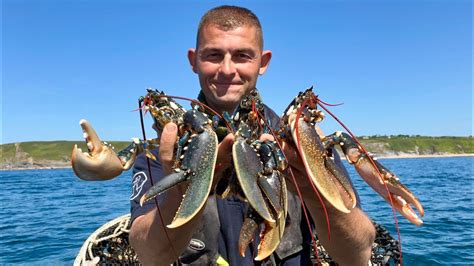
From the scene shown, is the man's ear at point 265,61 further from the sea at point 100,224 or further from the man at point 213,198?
the sea at point 100,224

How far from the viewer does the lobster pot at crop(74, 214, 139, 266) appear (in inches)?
209

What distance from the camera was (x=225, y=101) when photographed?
11.2 feet

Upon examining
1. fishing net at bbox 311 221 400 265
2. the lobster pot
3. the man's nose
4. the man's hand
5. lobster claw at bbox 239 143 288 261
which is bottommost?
the lobster pot

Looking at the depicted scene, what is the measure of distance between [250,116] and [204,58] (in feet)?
3.05

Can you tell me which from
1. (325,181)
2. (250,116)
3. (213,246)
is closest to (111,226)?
(213,246)

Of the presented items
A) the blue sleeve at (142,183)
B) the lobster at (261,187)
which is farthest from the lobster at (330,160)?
the blue sleeve at (142,183)

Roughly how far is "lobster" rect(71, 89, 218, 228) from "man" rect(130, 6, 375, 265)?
0.80 feet

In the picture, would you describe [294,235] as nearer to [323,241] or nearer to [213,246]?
[323,241]

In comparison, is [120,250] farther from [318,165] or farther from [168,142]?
[318,165]

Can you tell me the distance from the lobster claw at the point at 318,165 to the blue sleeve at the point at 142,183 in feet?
4.70

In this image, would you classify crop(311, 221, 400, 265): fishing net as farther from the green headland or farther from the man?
the green headland

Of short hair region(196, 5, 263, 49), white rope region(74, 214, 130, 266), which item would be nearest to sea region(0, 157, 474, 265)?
white rope region(74, 214, 130, 266)

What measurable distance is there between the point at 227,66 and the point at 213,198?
130cm

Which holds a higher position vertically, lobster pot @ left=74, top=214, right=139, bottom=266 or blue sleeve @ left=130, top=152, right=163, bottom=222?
blue sleeve @ left=130, top=152, right=163, bottom=222
